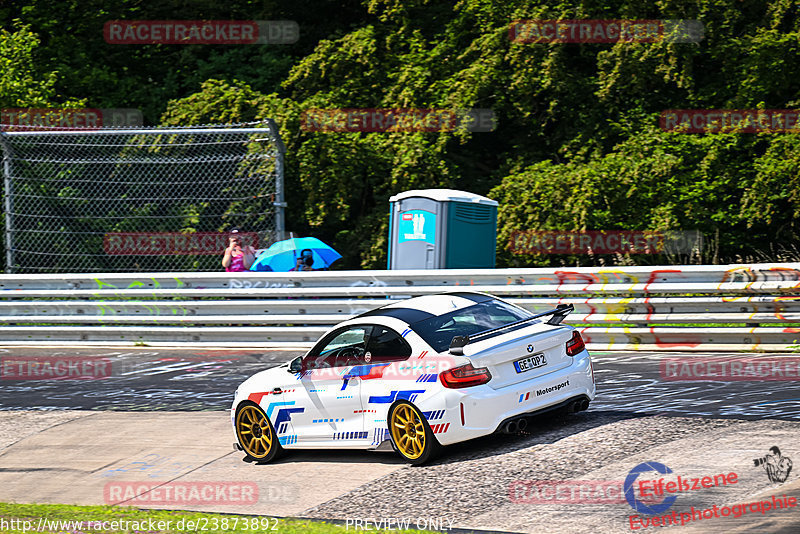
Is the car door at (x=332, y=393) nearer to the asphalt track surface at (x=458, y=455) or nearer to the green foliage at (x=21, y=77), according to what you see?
the asphalt track surface at (x=458, y=455)

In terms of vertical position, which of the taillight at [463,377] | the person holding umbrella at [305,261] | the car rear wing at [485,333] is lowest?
the taillight at [463,377]

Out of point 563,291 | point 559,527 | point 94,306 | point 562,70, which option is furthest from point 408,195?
point 559,527

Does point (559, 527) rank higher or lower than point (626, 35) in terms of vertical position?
lower

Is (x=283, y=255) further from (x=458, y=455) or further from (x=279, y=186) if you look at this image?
(x=458, y=455)

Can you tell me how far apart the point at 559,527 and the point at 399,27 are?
17659 mm

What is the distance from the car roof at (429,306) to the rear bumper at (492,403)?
98 centimetres

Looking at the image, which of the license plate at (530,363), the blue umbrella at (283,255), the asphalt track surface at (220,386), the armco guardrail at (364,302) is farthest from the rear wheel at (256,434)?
the blue umbrella at (283,255)

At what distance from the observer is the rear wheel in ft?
31.1

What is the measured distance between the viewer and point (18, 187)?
17.7 m

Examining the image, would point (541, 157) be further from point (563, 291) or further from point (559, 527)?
point (559, 527)

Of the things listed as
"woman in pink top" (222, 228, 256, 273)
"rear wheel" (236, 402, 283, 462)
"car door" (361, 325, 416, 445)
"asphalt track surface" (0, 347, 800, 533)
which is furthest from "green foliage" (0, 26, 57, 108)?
"car door" (361, 325, 416, 445)

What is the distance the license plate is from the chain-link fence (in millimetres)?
8540

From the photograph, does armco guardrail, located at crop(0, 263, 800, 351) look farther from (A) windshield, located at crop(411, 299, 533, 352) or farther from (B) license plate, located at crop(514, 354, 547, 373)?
(B) license plate, located at crop(514, 354, 547, 373)

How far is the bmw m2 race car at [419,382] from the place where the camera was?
834cm
